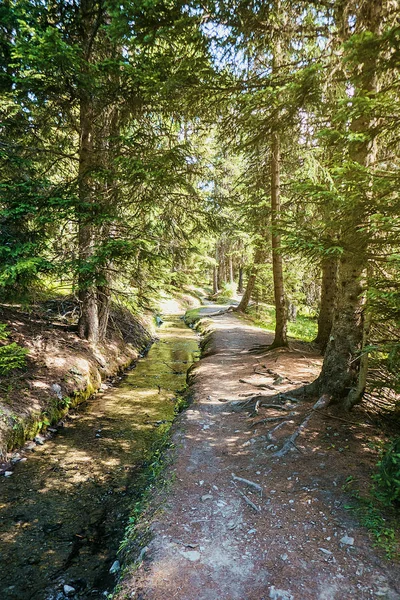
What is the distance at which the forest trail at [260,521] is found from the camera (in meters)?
3.21

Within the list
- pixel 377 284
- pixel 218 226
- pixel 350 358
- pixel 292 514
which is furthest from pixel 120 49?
pixel 292 514

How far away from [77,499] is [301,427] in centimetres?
400

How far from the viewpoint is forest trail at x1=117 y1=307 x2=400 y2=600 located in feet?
10.5

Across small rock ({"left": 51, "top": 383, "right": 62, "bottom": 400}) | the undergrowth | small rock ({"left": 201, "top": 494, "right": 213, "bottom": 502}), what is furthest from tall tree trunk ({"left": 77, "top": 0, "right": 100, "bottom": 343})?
small rock ({"left": 201, "top": 494, "right": 213, "bottom": 502})

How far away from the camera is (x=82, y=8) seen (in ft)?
28.6

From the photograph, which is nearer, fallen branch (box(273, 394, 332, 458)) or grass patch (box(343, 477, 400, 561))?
grass patch (box(343, 477, 400, 561))

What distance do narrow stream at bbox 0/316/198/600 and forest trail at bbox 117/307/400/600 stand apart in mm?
927

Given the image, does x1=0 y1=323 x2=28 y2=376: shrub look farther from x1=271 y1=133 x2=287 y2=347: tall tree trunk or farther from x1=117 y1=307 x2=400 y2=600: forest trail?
x1=271 y1=133 x2=287 y2=347: tall tree trunk

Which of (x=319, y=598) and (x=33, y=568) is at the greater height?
(x=319, y=598)

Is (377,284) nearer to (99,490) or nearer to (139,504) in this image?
(139,504)

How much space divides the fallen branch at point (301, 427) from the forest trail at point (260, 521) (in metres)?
0.10

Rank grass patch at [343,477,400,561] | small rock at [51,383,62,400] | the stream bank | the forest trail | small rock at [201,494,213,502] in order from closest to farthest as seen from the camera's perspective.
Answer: the forest trail, grass patch at [343,477,400,561], small rock at [201,494,213,502], the stream bank, small rock at [51,383,62,400]

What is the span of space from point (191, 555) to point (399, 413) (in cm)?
422

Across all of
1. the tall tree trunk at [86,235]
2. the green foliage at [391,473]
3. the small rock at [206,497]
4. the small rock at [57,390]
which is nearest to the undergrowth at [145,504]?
the small rock at [206,497]
